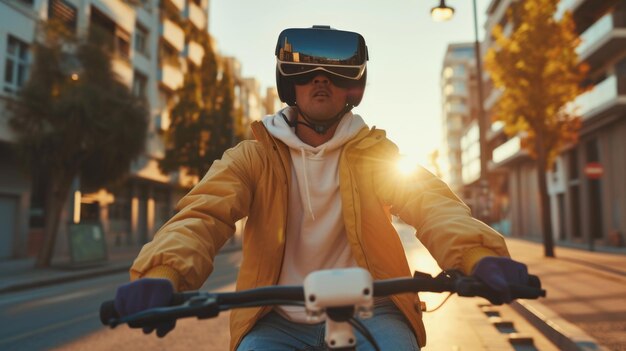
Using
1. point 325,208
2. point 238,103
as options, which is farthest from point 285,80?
point 238,103

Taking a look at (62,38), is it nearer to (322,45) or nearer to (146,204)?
(322,45)

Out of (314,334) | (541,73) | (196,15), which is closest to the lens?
(314,334)

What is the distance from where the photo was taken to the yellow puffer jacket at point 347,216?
183cm

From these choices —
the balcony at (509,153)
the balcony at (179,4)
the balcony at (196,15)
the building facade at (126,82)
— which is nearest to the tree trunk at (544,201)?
the building facade at (126,82)

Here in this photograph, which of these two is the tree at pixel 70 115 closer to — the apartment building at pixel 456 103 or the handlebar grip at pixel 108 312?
the handlebar grip at pixel 108 312

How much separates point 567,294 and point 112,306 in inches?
322

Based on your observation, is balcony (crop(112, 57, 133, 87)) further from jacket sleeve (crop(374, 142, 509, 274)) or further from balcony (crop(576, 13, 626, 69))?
jacket sleeve (crop(374, 142, 509, 274))

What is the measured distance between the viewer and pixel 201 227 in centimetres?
192

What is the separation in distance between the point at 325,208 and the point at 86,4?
23.6m

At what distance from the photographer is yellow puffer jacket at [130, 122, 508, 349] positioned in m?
1.83

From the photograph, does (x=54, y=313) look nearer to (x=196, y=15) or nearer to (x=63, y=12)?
(x=63, y=12)

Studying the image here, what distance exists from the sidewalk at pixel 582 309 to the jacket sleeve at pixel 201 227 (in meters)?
4.04

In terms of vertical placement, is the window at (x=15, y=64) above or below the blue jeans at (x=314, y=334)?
above

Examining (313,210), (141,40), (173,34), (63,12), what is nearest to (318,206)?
(313,210)
